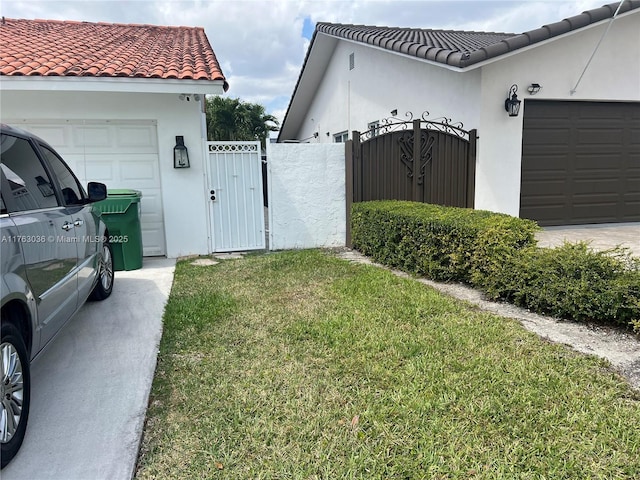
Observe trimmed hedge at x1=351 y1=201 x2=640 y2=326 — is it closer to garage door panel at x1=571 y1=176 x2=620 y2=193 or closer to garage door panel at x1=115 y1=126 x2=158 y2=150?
garage door panel at x1=571 y1=176 x2=620 y2=193

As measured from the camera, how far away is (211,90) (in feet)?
23.7

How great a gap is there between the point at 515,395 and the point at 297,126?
20.0 metres

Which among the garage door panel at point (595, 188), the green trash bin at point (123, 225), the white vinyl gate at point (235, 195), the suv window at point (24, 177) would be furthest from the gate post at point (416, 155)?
the suv window at point (24, 177)

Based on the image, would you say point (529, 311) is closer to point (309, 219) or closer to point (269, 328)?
point (269, 328)

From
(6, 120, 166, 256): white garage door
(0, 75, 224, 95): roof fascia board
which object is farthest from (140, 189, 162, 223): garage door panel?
(0, 75, 224, 95): roof fascia board

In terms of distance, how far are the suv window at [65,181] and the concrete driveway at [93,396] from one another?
1350 mm

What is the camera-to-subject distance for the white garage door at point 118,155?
7.48m

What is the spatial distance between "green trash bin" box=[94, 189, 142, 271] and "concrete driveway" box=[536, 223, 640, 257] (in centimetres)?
627

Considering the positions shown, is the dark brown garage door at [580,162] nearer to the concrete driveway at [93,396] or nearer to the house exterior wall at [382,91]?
the house exterior wall at [382,91]

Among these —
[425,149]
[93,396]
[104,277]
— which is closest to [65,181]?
[104,277]

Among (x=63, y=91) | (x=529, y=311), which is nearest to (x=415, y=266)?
(x=529, y=311)

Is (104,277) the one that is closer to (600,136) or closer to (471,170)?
(471,170)

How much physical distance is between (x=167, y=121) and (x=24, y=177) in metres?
4.83

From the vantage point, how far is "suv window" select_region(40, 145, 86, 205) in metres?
3.88
